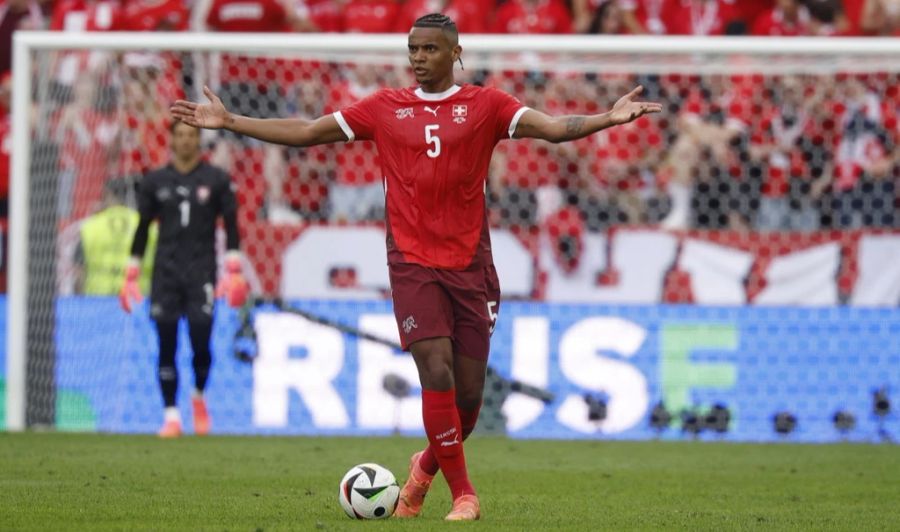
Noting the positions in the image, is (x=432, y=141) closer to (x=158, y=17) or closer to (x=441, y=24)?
(x=441, y=24)

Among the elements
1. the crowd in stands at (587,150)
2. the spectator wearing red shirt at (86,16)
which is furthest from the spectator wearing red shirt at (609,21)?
the spectator wearing red shirt at (86,16)

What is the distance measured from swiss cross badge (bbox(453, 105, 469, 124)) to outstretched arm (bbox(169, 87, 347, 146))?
1.75 feet

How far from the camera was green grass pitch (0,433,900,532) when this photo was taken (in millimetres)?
7426

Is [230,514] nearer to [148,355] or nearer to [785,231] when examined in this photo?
[148,355]

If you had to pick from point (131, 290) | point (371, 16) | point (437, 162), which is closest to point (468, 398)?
point (437, 162)

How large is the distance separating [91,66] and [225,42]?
59.7 inches

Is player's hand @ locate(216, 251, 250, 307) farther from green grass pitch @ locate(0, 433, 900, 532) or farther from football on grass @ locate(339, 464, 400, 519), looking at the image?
football on grass @ locate(339, 464, 400, 519)

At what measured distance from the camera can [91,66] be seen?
15.0 metres

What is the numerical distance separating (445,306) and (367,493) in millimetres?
908

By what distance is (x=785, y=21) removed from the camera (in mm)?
16938

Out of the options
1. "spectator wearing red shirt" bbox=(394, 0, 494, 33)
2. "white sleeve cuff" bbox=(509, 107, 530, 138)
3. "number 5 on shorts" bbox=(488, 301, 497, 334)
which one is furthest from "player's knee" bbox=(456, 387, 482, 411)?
"spectator wearing red shirt" bbox=(394, 0, 494, 33)

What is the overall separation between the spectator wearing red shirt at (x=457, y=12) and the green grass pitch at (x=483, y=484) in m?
5.49

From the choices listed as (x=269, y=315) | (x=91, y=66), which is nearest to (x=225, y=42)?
(x=91, y=66)

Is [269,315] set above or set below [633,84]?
below
